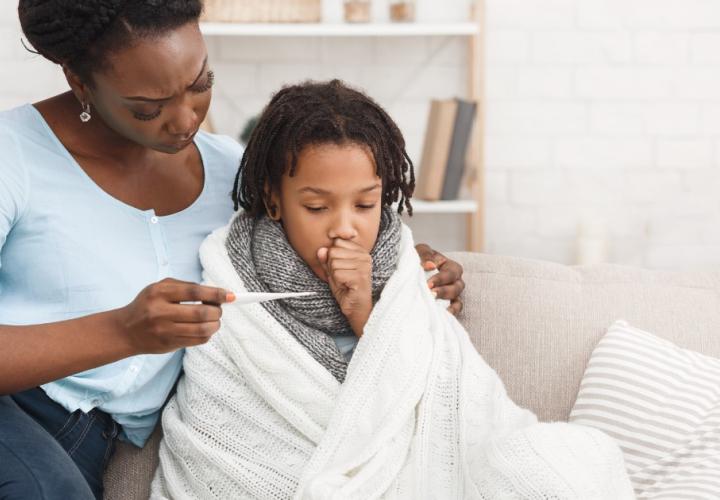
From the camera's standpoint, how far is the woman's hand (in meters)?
1.58

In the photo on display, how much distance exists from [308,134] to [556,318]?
558 millimetres

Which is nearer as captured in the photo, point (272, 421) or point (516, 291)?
point (272, 421)

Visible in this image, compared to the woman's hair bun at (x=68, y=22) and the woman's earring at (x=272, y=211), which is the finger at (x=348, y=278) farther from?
the woman's hair bun at (x=68, y=22)

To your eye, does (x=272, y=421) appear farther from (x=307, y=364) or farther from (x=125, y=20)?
(x=125, y=20)

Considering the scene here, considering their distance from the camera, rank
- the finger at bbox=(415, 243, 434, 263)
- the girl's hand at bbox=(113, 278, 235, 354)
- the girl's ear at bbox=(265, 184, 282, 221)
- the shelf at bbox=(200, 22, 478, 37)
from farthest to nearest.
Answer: the shelf at bbox=(200, 22, 478, 37), the finger at bbox=(415, 243, 434, 263), the girl's ear at bbox=(265, 184, 282, 221), the girl's hand at bbox=(113, 278, 235, 354)

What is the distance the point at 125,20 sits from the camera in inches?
49.9

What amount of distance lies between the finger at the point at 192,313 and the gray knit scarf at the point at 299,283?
0.30 meters

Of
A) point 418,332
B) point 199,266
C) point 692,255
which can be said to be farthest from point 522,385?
point 692,255

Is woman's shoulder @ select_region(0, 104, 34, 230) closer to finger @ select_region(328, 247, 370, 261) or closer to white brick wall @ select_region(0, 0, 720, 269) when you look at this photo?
finger @ select_region(328, 247, 370, 261)

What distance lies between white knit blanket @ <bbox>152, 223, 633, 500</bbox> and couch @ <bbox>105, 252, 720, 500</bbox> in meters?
0.14

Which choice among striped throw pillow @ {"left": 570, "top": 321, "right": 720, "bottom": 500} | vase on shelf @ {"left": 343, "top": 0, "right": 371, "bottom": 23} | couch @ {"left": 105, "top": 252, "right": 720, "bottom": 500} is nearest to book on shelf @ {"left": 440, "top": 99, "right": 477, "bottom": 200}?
vase on shelf @ {"left": 343, "top": 0, "right": 371, "bottom": 23}

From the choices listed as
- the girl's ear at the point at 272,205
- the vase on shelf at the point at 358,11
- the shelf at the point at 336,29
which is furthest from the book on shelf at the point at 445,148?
the girl's ear at the point at 272,205

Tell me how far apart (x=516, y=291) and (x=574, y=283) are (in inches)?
4.5

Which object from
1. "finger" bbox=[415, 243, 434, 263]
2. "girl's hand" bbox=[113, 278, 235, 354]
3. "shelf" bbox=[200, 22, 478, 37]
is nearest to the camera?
"girl's hand" bbox=[113, 278, 235, 354]
